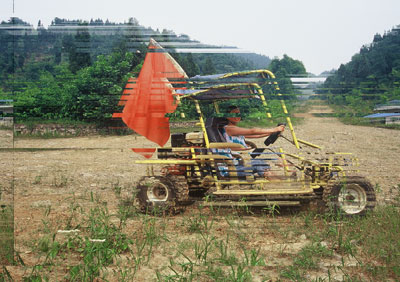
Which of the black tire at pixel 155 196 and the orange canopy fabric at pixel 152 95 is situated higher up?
the orange canopy fabric at pixel 152 95

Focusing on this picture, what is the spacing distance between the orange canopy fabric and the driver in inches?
30.2

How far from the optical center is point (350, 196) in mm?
4539

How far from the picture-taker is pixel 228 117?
4754 mm

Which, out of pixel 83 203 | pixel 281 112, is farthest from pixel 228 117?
pixel 83 203

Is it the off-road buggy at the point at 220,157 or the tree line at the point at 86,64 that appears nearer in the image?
the tree line at the point at 86,64

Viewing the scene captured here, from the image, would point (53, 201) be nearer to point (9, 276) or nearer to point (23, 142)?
point (23, 142)

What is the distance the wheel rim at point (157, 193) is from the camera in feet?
15.6

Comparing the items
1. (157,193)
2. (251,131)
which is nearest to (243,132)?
(251,131)

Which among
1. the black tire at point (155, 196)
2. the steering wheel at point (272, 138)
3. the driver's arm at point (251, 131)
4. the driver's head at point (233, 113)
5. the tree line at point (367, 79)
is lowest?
the black tire at point (155, 196)

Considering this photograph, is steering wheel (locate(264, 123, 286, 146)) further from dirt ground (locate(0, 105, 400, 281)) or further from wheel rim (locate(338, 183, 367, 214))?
wheel rim (locate(338, 183, 367, 214))

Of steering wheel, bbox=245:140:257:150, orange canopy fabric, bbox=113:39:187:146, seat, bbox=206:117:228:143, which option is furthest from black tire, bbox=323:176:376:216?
orange canopy fabric, bbox=113:39:187:146

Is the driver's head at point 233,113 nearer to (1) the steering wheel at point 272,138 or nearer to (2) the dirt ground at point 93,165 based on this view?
(1) the steering wheel at point 272,138

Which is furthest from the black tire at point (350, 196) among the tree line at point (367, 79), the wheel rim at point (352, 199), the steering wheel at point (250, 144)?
the steering wheel at point (250, 144)

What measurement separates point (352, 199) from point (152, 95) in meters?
2.77
